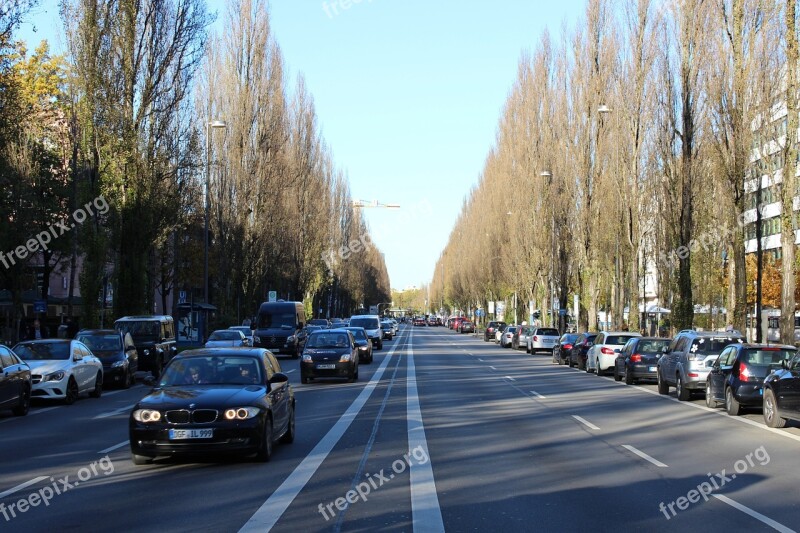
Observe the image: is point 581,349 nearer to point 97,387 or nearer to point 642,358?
point 642,358

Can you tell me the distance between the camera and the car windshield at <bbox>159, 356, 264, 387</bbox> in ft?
39.6

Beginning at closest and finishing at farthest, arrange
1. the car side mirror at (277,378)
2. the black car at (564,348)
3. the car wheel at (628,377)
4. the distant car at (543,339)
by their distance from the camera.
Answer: the car side mirror at (277,378) → the car wheel at (628,377) → the black car at (564,348) → the distant car at (543,339)

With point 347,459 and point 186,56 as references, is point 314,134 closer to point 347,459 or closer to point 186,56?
point 186,56

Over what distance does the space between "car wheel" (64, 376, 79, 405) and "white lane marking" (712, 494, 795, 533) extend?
1582 centimetres

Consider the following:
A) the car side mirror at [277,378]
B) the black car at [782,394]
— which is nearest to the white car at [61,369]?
the car side mirror at [277,378]

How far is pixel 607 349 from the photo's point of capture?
32.7 metres

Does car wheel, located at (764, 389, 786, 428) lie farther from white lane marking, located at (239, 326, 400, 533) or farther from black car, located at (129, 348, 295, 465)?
black car, located at (129, 348, 295, 465)

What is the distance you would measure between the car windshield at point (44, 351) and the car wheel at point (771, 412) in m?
15.4

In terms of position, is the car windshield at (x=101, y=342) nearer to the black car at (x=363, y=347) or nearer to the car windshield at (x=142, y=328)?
the car windshield at (x=142, y=328)

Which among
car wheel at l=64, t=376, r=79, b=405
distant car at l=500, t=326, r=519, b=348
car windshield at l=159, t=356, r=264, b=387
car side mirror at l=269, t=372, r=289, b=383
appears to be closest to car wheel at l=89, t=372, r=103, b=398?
car wheel at l=64, t=376, r=79, b=405

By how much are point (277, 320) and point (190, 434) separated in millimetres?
32261

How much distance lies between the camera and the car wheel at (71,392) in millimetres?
21000

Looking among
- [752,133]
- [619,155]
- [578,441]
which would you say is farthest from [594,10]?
[578,441]

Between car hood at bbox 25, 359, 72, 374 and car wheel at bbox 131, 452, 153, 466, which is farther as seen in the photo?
car hood at bbox 25, 359, 72, 374
